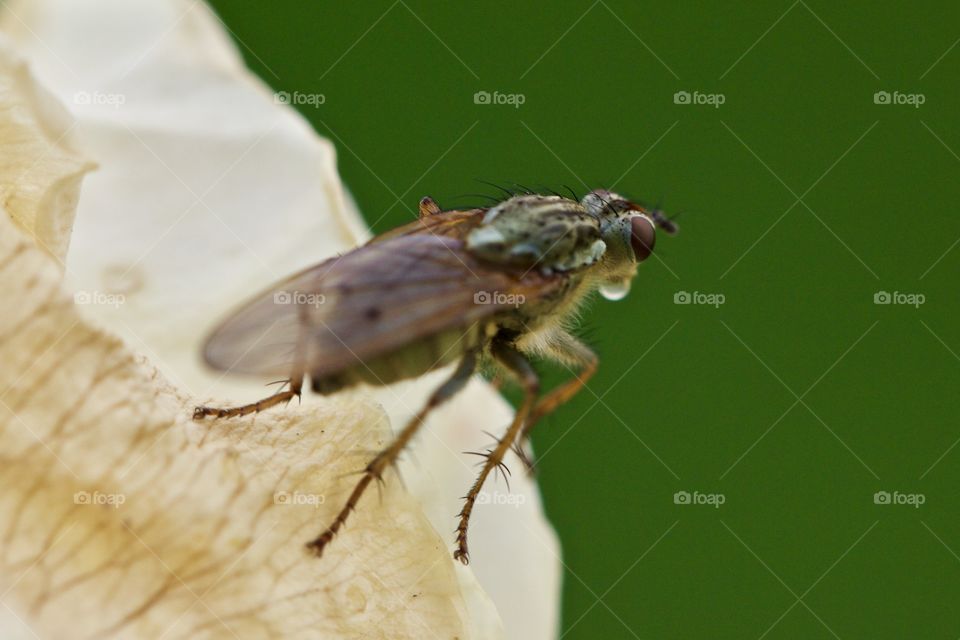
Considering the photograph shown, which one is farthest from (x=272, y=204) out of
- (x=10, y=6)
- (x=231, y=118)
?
(x=10, y=6)

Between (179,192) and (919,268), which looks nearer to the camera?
(179,192)

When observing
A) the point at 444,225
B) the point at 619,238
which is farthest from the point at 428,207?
the point at 619,238

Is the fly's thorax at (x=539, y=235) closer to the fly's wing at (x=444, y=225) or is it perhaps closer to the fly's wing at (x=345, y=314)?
the fly's wing at (x=444, y=225)

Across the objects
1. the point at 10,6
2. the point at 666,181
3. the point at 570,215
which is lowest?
the point at 10,6

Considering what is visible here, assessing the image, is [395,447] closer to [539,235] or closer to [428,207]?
[539,235]

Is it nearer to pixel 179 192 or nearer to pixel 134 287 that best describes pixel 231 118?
pixel 179 192


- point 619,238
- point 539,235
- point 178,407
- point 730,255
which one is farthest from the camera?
point 730,255

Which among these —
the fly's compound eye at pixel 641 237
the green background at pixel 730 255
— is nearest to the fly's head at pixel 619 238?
the fly's compound eye at pixel 641 237
